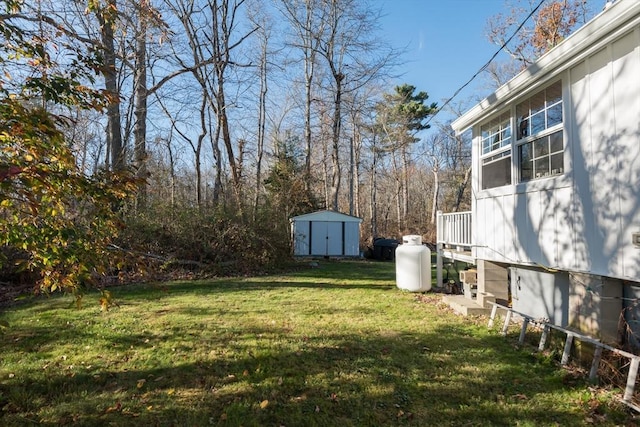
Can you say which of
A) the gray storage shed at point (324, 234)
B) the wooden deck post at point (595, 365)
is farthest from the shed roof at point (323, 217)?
the wooden deck post at point (595, 365)

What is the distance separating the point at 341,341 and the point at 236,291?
4220 mm

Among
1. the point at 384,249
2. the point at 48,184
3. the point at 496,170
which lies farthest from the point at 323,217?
the point at 48,184

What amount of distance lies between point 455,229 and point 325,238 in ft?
31.5

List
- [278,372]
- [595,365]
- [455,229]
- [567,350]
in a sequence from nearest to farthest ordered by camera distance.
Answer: [595,365]
[278,372]
[567,350]
[455,229]

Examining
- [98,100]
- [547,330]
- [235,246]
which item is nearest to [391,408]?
[547,330]

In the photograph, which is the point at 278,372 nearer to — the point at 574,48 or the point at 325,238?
the point at 574,48

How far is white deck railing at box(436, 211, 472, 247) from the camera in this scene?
287 inches

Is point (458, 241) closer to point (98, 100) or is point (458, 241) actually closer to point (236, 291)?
point (236, 291)

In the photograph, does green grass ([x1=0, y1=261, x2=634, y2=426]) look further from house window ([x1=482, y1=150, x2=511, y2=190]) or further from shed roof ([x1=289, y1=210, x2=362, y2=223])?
shed roof ([x1=289, y1=210, x2=362, y2=223])

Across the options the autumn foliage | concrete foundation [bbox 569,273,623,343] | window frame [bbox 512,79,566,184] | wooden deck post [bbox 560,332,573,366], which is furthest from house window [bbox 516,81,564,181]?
the autumn foliage

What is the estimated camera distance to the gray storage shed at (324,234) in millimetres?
16844

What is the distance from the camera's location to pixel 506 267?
626 cm

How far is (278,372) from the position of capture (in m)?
3.68

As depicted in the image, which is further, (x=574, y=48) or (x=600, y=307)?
(x=574, y=48)
